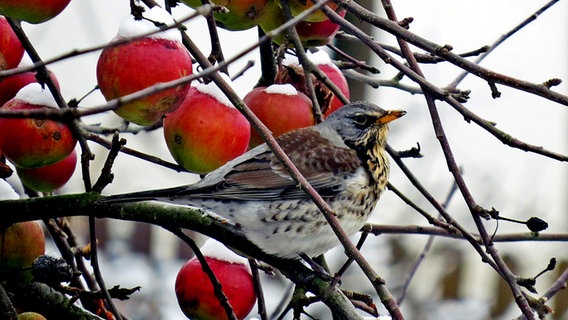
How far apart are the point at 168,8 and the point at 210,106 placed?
0.26 m

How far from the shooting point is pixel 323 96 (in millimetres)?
2547

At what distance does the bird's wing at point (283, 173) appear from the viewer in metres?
2.54

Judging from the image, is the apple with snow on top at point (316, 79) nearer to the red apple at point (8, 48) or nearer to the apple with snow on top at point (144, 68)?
the apple with snow on top at point (144, 68)

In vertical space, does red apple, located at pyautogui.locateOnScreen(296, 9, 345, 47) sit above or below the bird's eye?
below

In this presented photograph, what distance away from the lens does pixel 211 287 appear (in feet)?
7.54

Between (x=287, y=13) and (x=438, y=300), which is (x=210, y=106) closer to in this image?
(x=287, y=13)

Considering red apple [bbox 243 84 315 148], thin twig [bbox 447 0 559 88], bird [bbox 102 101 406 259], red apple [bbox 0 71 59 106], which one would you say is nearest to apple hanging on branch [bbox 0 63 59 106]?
red apple [bbox 0 71 59 106]

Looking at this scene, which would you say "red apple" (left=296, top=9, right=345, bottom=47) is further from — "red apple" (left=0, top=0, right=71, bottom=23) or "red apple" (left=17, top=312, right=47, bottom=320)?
"red apple" (left=17, top=312, right=47, bottom=320)

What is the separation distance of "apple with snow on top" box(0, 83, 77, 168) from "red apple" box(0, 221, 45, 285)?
23 centimetres

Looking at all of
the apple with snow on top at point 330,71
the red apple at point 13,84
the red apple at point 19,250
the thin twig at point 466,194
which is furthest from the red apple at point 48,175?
the thin twig at point 466,194

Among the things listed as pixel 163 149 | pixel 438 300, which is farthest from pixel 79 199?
pixel 438 300

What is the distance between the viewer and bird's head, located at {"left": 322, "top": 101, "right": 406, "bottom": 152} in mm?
2922

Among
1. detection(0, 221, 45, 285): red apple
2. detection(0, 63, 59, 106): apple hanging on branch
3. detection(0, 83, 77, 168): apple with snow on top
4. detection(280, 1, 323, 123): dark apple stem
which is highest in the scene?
detection(280, 1, 323, 123): dark apple stem

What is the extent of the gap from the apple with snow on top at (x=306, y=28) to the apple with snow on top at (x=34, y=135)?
1.88ft
